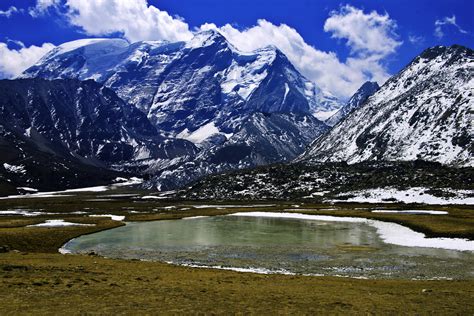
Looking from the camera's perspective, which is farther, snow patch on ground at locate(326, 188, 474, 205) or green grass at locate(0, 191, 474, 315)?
snow patch on ground at locate(326, 188, 474, 205)

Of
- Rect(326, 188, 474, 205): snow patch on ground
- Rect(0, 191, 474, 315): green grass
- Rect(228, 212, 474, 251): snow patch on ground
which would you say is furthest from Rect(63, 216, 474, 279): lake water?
Rect(326, 188, 474, 205): snow patch on ground

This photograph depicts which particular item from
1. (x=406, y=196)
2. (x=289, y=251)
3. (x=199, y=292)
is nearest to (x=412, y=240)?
(x=289, y=251)

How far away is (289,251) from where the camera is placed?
53.5 m

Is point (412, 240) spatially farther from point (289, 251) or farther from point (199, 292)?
point (199, 292)

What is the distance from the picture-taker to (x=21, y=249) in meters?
54.7

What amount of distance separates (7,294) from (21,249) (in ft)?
102

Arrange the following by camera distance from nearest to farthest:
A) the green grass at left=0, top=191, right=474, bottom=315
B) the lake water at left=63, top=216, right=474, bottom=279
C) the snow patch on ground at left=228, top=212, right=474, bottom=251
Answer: the green grass at left=0, top=191, right=474, bottom=315 → the lake water at left=63, top=216, right=474, bottom=279 → the snow patch on ground at left=228, top=212, right=474, bottom=251

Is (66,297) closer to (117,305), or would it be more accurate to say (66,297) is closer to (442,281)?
(117,305)

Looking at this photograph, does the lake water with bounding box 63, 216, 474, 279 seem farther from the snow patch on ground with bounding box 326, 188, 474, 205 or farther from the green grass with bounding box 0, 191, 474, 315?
the snow patch on ground with bounding box 326, 188, 474, 205

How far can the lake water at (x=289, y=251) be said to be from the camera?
42000mm

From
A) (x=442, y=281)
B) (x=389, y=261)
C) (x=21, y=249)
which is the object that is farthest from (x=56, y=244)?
(x=442, y=281)

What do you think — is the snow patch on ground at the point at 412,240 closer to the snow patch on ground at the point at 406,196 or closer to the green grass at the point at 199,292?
the green grass at the point at 199,292

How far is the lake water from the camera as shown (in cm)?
4200

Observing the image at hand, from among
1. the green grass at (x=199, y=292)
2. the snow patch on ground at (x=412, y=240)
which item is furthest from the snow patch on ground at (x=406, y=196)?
the green grass at (x=199, y=292)
